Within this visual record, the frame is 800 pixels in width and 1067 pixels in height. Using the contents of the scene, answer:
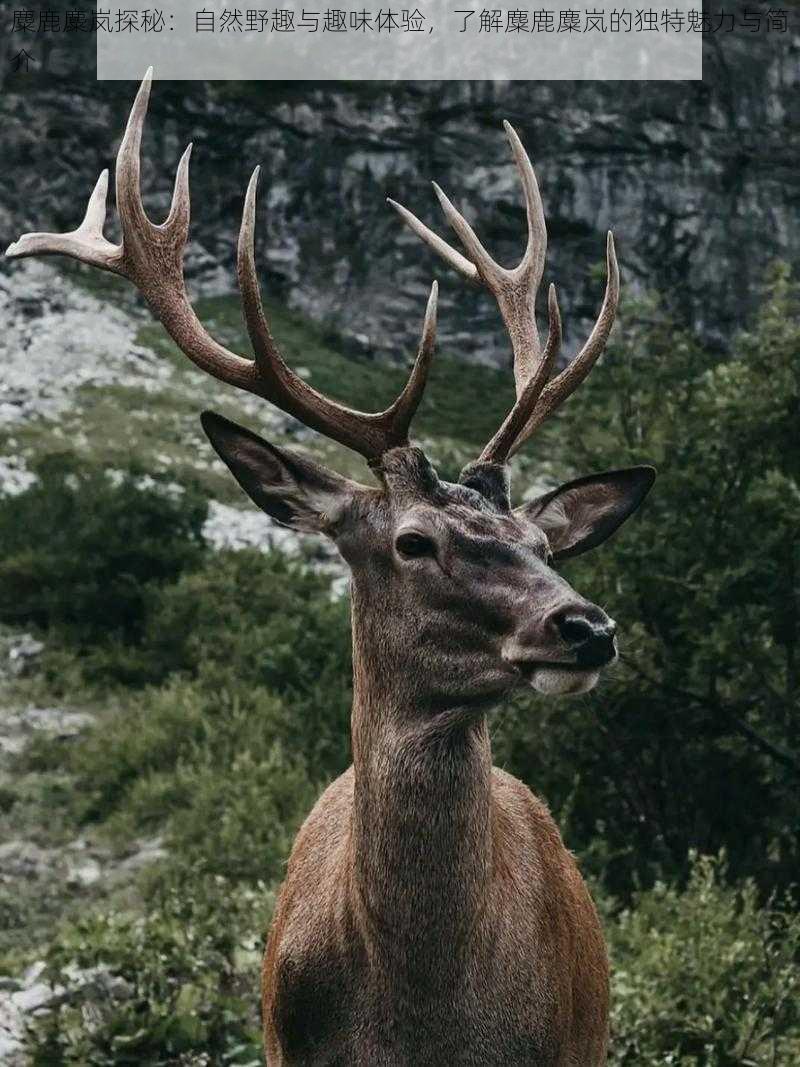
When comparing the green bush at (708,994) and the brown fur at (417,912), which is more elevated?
the brown fur at (417,912)

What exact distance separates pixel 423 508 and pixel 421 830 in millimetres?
897

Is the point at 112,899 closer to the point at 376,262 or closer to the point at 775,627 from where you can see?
the point at 775,627

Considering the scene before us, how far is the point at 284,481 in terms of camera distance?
4.92m

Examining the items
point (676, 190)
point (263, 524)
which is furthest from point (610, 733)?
point (676, 190)

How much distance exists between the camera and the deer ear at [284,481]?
4848 mm

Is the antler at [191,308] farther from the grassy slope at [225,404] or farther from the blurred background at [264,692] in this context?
the grassy slope at [225,404]

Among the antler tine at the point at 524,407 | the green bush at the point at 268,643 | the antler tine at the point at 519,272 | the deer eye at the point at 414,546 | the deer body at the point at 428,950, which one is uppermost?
the antler tine at the point at 519,272

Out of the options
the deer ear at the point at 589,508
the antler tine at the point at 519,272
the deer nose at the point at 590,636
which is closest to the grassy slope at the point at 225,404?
the antler tine at the point at 519,272

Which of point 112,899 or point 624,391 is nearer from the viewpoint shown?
point 112,899

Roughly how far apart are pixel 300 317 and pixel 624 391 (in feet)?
94.3

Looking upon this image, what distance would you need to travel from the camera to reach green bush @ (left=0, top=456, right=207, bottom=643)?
16.6 m

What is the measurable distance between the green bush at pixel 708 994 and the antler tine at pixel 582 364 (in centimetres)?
277

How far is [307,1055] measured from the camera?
4512mm

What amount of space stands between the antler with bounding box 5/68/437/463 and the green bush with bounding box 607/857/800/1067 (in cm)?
322
